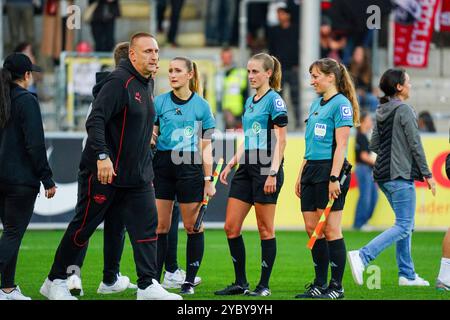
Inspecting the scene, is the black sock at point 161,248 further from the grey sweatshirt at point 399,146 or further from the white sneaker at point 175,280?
the grey sweatshirt at point 399,146

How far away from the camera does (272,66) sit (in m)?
11.1

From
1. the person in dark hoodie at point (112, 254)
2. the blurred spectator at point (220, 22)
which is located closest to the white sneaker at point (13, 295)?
the person in dark hoodie at point (112, 254)

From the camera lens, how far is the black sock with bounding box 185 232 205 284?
1134cm

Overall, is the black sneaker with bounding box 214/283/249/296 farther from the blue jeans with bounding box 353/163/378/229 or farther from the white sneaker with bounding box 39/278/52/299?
the blue jeans with bounding box 353/163/378/229

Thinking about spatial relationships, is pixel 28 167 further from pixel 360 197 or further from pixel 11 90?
pixel 360 197

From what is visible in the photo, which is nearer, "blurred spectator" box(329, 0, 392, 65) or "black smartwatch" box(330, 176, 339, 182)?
"black smartwatch" box(330, 176, 339, 182)

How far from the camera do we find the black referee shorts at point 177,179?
11.3 meters

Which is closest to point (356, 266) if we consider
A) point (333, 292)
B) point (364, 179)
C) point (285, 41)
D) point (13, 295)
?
point (333, 292)

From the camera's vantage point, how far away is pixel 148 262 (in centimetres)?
1015

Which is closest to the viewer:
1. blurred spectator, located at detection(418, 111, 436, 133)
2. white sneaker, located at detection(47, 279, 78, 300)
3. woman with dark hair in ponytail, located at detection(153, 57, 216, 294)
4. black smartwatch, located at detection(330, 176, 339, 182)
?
white sneaker, located at detection(47, 279, 78, 300)

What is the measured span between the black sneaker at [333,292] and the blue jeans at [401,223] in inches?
43.4

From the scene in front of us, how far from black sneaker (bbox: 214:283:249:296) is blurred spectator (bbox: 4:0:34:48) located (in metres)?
13.5

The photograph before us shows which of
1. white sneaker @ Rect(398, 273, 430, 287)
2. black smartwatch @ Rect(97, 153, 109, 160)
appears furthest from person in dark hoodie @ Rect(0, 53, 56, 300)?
white sneaker @ Rect(398, 273, 430, 287)
